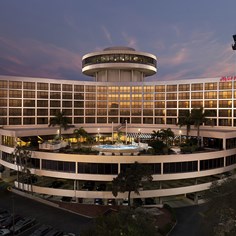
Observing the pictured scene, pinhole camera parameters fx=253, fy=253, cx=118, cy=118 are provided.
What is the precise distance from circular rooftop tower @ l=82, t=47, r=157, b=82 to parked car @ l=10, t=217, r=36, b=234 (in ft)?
222

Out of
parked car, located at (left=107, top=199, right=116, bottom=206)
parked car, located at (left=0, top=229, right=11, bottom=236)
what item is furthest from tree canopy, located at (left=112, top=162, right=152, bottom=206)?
parked car, located at (left=0, top=229, right=11, bottom=236)

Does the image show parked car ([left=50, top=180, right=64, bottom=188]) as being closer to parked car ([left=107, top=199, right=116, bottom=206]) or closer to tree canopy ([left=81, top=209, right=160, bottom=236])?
parked car ([left=107, top=199, right=116, bottom=206])

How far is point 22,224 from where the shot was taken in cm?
4206

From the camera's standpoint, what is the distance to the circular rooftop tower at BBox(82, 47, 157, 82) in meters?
99.0

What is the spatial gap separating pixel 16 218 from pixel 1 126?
4764 cm

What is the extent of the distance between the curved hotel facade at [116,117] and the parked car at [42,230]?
9996 mm

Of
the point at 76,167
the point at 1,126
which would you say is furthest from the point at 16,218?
the point at 1,126

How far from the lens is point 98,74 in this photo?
10856 cm

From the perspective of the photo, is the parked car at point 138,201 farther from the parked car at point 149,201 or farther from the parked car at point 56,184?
the parked car at point 56,184

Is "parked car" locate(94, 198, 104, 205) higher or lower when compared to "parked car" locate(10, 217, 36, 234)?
higher

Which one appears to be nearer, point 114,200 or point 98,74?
point 114,200

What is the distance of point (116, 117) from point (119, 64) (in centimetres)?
2092

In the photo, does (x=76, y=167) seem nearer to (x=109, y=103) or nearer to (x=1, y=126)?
(x=1, y=126)

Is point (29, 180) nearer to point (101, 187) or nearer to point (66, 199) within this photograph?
point (66, 199)
